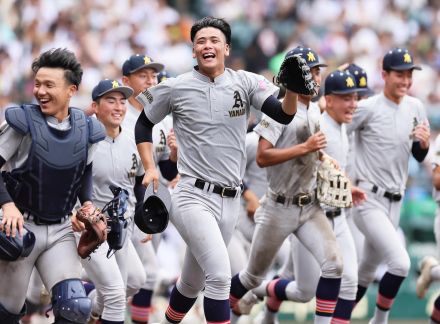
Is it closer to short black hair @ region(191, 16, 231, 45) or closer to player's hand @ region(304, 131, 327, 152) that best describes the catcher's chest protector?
short black hair @ region(191, 16, 231, 45)

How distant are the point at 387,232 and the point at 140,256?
2.39 metres

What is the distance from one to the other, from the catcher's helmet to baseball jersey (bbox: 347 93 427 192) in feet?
14.1

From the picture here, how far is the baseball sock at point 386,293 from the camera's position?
11.1 metres

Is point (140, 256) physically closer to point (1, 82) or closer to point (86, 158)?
point (86, 158)

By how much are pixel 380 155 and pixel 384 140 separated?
5.9 inches

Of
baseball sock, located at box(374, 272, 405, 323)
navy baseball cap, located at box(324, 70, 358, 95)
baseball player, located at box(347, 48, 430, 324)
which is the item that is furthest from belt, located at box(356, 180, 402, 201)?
navy baseball cap, located at box(324, 70, 358, 95)

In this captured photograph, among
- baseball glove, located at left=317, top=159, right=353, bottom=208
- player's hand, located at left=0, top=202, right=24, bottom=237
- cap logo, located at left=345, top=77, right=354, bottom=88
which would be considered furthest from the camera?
cap logo, located at left=345, top=77, right=354, bottom=88

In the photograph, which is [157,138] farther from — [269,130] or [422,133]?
[422,133]

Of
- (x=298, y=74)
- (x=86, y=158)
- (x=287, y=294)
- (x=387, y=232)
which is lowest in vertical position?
(x=287, y=294)

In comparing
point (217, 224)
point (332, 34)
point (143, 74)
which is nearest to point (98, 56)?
point (332, 34)

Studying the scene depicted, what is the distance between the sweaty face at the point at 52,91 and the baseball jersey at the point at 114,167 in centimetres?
190

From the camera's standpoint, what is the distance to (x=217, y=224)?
8.96 metres

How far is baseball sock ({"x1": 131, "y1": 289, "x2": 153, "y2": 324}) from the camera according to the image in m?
11.4

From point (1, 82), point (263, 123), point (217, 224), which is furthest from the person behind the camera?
point (1, 82)
